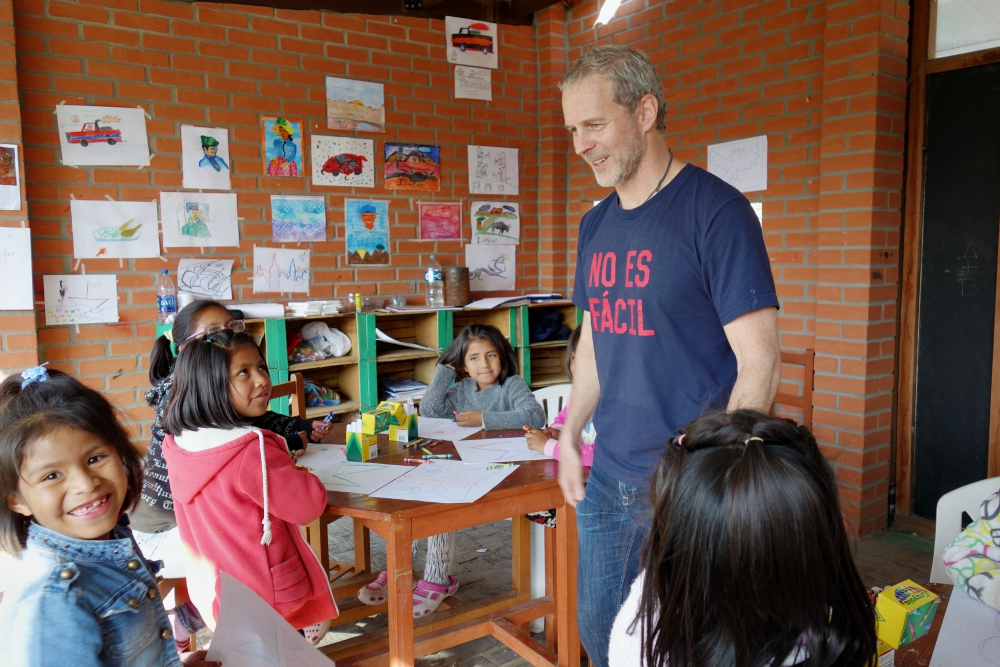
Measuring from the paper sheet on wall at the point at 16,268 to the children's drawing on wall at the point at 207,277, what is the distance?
0.68m

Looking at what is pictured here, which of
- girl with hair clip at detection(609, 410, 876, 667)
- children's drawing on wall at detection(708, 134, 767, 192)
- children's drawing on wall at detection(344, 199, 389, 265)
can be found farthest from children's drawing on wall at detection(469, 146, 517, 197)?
girl with hair clip at detection(609, 410, 876, 667)

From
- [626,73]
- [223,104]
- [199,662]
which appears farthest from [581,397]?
[223,104]

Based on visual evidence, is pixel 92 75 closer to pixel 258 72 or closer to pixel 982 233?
pixel 258 72

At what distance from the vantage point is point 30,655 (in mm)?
1067

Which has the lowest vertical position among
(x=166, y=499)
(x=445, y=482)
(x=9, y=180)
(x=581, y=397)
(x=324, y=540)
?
(x=324, y=540)

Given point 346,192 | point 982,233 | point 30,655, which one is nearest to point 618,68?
point 30,655

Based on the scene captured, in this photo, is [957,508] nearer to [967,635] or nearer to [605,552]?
[967,635]

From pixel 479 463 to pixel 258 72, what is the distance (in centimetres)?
288

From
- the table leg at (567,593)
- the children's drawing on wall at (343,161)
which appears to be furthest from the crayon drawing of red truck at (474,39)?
the table leg at (567,593)

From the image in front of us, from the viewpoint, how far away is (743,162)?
383 cm

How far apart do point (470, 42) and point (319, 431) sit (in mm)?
3178

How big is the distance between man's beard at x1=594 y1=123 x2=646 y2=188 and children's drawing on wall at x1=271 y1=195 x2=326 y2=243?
2.89m

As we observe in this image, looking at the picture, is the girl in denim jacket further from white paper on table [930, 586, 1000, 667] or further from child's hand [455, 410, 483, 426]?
child's hand [455, 410, 483, 426]

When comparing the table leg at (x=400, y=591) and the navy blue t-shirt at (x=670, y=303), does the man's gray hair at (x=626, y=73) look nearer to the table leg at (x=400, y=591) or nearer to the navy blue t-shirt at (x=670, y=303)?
the navy blue t-shirt at (x=670, y=303)
